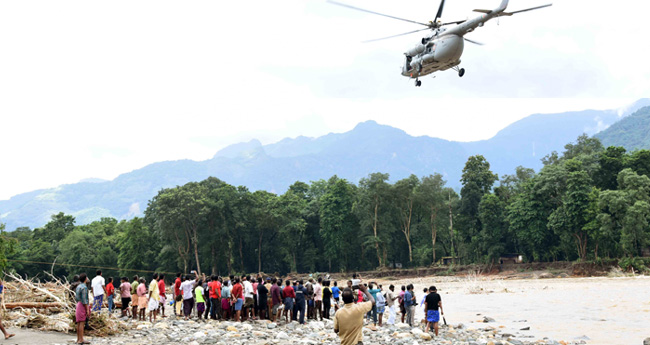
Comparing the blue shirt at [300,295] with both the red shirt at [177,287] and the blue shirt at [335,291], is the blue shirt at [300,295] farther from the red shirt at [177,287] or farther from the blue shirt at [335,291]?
the red shirt at [177,287]

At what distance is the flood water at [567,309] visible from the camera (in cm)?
2177

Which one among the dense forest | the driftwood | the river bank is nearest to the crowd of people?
the river bank

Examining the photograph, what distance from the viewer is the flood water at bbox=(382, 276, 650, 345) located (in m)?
21.8

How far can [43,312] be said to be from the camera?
19281mm

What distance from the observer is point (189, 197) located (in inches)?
2867

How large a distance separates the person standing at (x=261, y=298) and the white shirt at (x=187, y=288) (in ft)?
8.39

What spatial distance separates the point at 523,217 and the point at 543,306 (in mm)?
33799

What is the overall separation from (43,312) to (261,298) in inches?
300

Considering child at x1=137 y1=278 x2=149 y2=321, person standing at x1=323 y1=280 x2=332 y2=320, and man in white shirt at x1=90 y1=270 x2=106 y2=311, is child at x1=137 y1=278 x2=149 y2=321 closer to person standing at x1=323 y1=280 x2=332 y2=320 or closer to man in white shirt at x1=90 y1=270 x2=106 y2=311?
man in white shirt at x1=90 y1=270 x2=106 y2=311

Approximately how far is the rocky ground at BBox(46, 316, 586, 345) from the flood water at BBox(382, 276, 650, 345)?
2333mm

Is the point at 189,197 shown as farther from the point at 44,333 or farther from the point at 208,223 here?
the point at 44,333

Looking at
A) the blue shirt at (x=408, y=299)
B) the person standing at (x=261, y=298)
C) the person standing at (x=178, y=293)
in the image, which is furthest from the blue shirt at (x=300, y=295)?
the person standing at (x=178, y=293)

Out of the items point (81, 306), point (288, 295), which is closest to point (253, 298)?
point (288, 295)

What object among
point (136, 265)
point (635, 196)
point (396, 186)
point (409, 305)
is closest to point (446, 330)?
point (409, 305)
